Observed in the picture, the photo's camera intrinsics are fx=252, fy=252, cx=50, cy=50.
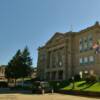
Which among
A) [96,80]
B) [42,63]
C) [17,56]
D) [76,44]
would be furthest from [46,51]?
[96,80]

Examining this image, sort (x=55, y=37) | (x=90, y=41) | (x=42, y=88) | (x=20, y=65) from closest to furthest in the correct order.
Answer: (x=42, y=88) → (x=90, y=41) → (x=20, y=65) → (x=55, y=37)

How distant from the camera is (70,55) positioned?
2512 inches

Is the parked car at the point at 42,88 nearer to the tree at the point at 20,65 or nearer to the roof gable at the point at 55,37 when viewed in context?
the tree at the point at 20,65

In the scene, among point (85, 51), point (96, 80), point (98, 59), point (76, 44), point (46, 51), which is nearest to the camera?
point (96, 80)

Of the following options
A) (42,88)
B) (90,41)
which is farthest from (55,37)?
(42,88)

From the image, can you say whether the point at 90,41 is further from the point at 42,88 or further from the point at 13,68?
the point at 42,88

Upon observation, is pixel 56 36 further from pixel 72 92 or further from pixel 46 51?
pixel 72 92

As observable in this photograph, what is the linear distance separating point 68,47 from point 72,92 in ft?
92.6

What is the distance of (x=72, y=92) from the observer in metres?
38.0

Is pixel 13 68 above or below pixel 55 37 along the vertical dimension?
below

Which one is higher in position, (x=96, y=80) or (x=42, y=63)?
(x=42, y=63)

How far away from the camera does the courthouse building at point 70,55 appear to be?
5675 centimetres

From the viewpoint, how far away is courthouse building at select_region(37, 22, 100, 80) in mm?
56750

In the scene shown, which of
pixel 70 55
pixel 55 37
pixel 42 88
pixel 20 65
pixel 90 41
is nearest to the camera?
pixel 42 88
